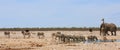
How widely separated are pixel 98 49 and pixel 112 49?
3.07 feet

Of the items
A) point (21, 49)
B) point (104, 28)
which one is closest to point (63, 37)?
point (21, 49)

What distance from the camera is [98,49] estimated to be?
25000 millimetres

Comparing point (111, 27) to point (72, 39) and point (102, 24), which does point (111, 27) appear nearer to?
point (102, 24)

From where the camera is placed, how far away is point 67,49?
2545 centimetres

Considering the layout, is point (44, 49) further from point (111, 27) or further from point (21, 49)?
point (111, 27)

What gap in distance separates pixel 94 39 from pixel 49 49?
11838mm

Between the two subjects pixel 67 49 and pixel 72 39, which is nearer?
pixel 67 49

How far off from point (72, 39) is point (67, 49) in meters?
10.9

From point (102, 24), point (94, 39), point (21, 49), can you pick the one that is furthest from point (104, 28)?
point (21, 49)

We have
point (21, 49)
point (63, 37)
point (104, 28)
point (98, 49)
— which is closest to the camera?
point (98, 49)

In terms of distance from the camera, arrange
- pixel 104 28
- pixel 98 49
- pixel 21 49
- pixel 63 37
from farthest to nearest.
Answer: pixel 104 28, pixel 63 37, pixel 21 49, pixel 98 49

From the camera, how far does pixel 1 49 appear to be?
2681 centimetres

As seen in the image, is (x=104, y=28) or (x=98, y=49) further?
(x=104, y=28)

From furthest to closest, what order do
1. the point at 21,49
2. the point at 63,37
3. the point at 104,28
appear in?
1. the point at 104,28
2. the point at 63,37
3. the point at 21,49
